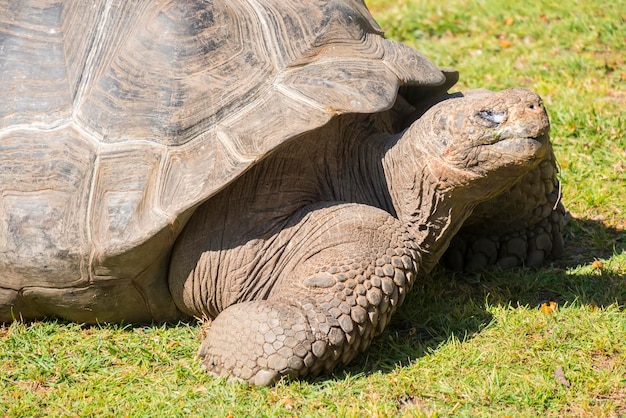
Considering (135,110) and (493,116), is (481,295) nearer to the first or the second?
(493,116)

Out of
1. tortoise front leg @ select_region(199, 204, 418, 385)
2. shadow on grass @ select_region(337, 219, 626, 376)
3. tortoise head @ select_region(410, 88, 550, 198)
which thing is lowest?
shadow on grass @ select_region(337, 219, 626, 376)

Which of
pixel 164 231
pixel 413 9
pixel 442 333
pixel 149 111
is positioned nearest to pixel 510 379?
pixel 442 333

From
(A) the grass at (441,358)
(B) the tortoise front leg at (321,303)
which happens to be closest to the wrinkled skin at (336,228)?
(B) the tortoise front leg at (321,303)

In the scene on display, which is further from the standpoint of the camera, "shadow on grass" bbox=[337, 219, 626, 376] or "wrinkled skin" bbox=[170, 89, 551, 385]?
"shadow on grass" bbox=[337, 219, 626, 376]

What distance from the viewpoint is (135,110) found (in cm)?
403

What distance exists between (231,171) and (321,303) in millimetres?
673

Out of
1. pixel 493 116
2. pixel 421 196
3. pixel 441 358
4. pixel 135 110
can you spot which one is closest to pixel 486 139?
pixel 493 116

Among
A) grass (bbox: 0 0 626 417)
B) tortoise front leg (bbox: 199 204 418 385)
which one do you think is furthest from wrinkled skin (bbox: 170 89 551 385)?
grass (bbox: 0 0 626 417)

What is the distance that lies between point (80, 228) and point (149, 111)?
59cm

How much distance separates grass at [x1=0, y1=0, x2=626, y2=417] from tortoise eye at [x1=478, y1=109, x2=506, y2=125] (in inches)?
38.2

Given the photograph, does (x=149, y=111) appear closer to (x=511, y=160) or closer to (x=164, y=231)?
(x=164, y=231)

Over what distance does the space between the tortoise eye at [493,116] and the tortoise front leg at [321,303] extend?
64 cm

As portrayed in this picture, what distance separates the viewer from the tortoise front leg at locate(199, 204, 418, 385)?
3760 mm

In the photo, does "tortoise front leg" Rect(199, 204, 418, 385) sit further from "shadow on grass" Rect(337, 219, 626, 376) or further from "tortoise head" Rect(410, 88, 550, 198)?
"tortoise head" Rect(410, 88, 550, 198)
